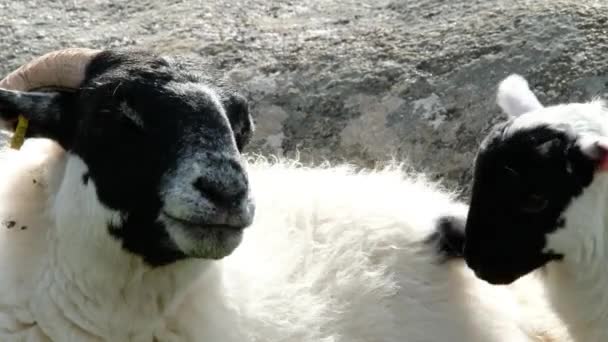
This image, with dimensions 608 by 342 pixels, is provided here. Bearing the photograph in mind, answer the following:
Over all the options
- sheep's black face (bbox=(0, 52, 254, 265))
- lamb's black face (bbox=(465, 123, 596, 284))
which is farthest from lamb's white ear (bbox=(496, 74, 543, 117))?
sheep's black face (bbox=(0, 52, 254, 265))

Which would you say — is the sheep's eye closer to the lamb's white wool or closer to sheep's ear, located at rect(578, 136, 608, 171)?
sheep's ear, located at rect(578, 136, 608, 171)

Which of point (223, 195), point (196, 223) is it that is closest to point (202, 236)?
point (196, 223)

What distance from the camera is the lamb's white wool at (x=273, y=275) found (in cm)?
426

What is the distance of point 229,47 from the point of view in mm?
7234

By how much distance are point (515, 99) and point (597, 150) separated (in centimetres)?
81

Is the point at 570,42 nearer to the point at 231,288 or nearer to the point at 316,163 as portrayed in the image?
the point at 316,163

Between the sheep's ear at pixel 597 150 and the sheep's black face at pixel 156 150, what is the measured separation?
150 cm

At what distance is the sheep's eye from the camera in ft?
15.6

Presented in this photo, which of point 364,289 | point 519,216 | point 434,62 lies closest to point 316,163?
point 434,62

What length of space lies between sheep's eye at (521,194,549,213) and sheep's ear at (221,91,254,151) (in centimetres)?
125

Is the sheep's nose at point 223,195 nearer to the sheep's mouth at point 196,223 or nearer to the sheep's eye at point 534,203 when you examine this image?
the sheep's mouth at point 196,223

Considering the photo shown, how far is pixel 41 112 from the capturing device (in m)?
4.31

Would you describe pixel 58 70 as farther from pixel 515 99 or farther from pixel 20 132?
pixel 515 99

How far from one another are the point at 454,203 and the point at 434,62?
1.26 m
